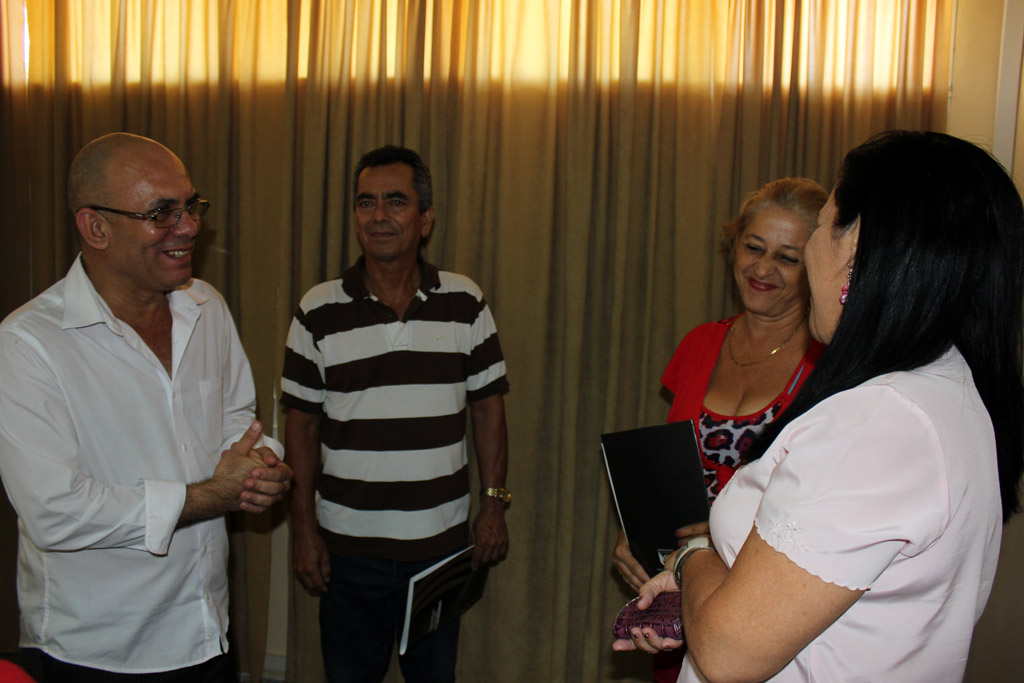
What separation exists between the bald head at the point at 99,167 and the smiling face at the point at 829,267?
1.69m

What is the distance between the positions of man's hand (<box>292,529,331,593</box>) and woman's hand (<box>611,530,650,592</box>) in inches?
40.5

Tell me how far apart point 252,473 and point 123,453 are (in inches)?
12.9

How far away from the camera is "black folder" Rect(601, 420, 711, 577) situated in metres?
1.68

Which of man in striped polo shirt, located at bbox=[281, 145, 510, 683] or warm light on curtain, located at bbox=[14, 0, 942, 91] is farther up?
warm light on curtain, located at bbox=[14, 0, 942, 91]

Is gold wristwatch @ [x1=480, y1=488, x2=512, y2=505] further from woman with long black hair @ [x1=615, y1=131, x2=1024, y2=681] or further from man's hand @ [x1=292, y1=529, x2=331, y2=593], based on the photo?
woman with long black hair @ [x1=615, y1=131, x2=1024, y2=681]

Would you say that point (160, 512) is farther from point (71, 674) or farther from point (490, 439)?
point (490, 439)

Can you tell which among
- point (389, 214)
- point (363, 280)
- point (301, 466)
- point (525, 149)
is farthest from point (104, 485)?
point (525, 149)

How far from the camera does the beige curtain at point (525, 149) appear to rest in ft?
8.78

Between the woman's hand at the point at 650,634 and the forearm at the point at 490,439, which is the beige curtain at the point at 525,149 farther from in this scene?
the woman's hand at the point at 650,634

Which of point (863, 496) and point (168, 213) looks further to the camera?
point (168, 213)

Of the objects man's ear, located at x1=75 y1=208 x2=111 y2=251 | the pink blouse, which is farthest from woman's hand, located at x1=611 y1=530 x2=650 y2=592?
man's ear, located at x1=75 y1=208 x2=111 y2=251

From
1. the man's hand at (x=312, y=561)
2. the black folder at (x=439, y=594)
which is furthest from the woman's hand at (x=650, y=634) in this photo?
the man's hand at (x=312, y=561)

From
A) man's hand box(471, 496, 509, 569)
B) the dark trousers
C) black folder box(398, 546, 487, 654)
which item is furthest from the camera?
man's hand box(471, 496, 509, 569)

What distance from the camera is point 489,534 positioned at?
7.79 feet
